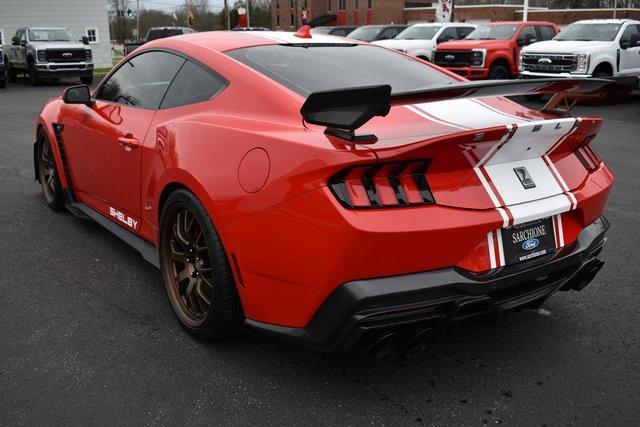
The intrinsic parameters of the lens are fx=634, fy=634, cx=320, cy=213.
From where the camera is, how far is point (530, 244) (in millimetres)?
2678

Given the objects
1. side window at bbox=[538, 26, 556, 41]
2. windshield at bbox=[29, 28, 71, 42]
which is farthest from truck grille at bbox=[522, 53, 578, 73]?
windshield at bbox=[29, 28, 71, 42]

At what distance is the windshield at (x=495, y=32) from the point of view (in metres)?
17.4

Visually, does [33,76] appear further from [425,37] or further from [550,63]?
[550,63]

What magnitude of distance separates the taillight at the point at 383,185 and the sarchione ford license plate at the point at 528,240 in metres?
0.42

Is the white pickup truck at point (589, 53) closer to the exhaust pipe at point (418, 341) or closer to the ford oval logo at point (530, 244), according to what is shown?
the ford oval logo at point (530, 244)

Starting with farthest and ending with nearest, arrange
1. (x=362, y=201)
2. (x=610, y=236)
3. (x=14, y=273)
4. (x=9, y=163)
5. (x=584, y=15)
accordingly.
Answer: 1. (x=584, y=15)
2. (x=9, y=163)
3. (x=610, y=236)
4. (x=14, y=273)
5. (x=362, y=201)

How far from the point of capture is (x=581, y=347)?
10.5 ft

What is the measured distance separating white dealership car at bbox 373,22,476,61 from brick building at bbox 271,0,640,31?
2932 centimetres

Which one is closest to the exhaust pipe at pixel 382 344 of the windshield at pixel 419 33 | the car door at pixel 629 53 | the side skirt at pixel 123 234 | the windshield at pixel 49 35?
the side skirt at pixel 123 234

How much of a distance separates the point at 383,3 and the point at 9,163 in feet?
262

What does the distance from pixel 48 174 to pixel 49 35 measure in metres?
19.2

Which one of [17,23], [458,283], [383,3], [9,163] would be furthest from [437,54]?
[383,3]

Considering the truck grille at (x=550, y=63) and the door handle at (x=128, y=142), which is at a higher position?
the truck grille at (x=550, y=63)

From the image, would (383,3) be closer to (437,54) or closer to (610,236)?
(437,54)
